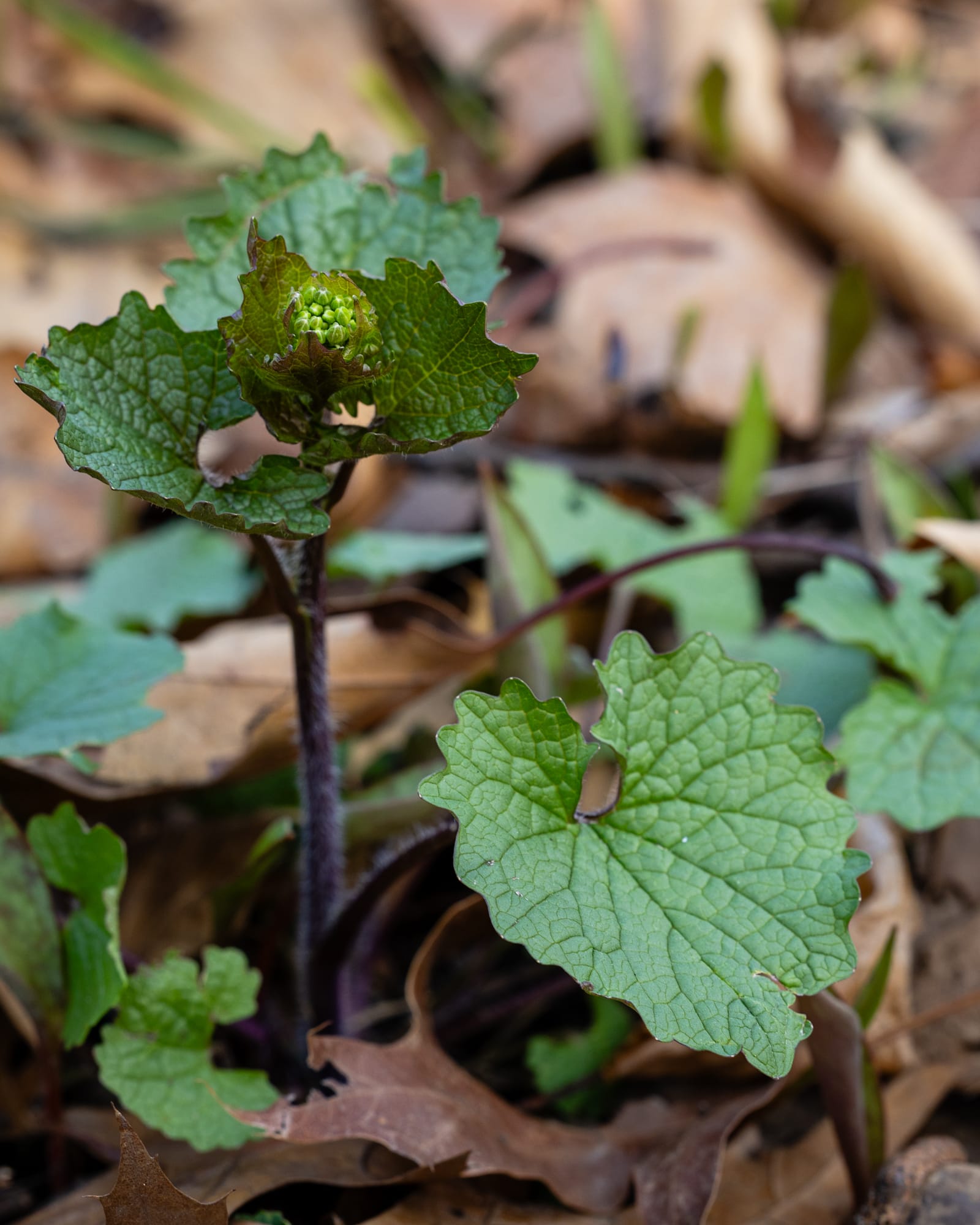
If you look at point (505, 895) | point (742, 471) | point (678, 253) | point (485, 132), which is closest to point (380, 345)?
point (505, 895)

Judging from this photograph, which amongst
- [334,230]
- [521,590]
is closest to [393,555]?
[521,590]

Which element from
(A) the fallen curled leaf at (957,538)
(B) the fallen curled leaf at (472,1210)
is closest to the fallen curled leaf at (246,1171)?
(B) the fallen curled leaf at (472,1210)

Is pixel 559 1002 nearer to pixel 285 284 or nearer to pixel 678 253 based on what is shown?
pixel 285 284

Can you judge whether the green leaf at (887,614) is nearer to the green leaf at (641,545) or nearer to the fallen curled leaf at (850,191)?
the green leaf at (641,545)

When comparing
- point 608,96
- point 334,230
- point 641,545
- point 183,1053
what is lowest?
point 183,1053

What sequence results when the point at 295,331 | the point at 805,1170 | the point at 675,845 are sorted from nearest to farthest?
the point at 295,331 → the point at 675,845 → the point at 805,1170

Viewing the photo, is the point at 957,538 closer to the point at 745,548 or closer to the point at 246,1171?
the point at 745,548

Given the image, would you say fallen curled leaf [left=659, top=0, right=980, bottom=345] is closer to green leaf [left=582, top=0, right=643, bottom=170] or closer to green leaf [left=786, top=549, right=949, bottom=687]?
green leaf [left=582, top=0, right=643, bottom=170]
